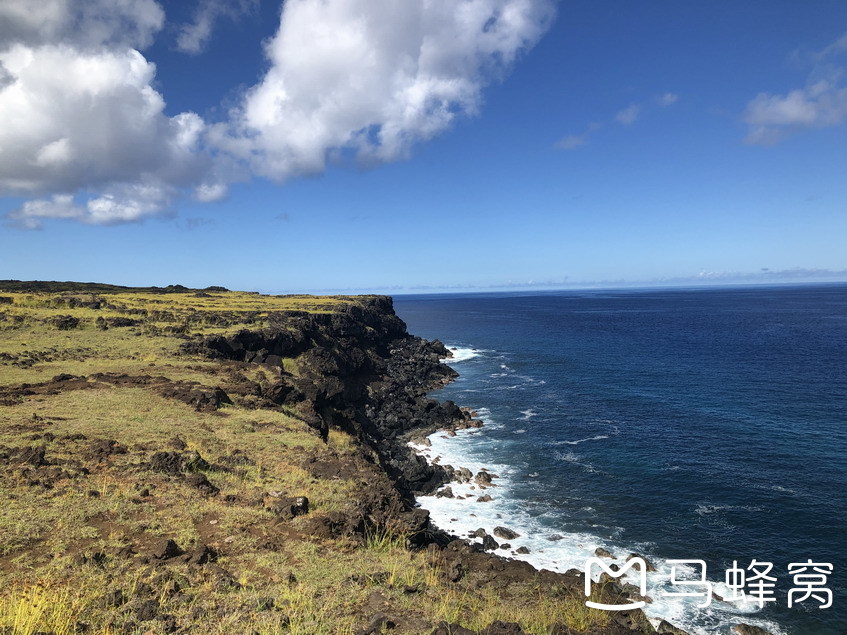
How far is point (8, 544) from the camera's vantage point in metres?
13.2

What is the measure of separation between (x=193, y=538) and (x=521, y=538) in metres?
22.4

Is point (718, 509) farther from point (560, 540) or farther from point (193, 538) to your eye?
point (193, 538)

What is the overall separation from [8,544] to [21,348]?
37858mm

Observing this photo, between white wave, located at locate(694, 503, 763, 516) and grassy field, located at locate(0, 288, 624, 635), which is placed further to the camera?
white wave, located at locate(694, 503, 763, 516)

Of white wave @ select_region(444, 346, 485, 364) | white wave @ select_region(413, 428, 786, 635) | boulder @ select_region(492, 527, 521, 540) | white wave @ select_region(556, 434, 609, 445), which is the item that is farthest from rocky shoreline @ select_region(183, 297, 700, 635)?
white wave @ select_region(556, 434, 609, 445)

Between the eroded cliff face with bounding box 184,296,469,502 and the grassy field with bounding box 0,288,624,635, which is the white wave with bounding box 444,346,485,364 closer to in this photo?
the eroded cliff face with bounding box 184,296,469,502

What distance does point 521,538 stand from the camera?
3091 cm

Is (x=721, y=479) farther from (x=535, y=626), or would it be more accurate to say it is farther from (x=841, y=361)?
(x=841, y=361)

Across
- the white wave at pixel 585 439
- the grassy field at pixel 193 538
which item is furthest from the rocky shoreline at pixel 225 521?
the white wave at pixel 585 439

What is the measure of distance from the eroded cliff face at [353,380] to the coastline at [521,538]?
2.67 metres

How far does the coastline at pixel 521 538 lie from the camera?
23.4 meters

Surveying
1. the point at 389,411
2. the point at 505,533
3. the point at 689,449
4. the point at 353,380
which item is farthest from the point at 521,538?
the point at 353,380

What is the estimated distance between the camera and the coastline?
2342 cm

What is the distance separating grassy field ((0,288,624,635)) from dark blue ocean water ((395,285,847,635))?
18.4 meters
